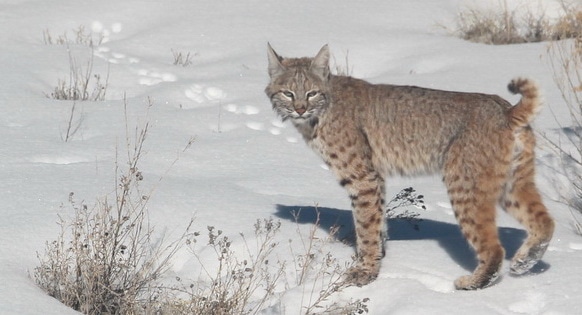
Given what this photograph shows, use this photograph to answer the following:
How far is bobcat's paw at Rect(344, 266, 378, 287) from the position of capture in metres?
5.43

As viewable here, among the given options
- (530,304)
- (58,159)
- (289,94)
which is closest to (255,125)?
(58,159)

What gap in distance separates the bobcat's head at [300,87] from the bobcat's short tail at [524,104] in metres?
1.07

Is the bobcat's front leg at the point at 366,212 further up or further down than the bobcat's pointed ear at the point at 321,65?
further down

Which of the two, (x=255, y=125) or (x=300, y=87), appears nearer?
(x=300, y=87)

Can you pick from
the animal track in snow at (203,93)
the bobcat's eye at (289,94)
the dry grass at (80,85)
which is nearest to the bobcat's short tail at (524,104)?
the bobcat's eye at (289,94)

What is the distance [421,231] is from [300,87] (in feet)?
4.00

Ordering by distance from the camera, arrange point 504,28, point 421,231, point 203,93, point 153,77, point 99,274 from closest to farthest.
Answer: point 99,274, point 421,231, point 203,93, point 153,77, point 504,28

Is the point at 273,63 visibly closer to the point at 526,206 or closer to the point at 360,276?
the point at 360,276

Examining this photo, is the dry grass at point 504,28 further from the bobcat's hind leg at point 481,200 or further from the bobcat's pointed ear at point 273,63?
the bobcat's hind leg at point 481,200

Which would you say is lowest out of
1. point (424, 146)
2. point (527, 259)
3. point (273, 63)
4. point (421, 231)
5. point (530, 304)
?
point (421, 231)

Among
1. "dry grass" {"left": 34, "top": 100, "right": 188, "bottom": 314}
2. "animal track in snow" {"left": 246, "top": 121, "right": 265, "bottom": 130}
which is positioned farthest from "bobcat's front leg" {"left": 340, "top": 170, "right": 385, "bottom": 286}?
"animal track in snow" {"left": 246, "top": 121, "right": 265, "bottom": 130}

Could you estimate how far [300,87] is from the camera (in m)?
5.82

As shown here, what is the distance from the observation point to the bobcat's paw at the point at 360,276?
5.43m

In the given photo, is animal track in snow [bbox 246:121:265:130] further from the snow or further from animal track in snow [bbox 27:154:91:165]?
animal track in snow [bbox 27:154:91:165]
